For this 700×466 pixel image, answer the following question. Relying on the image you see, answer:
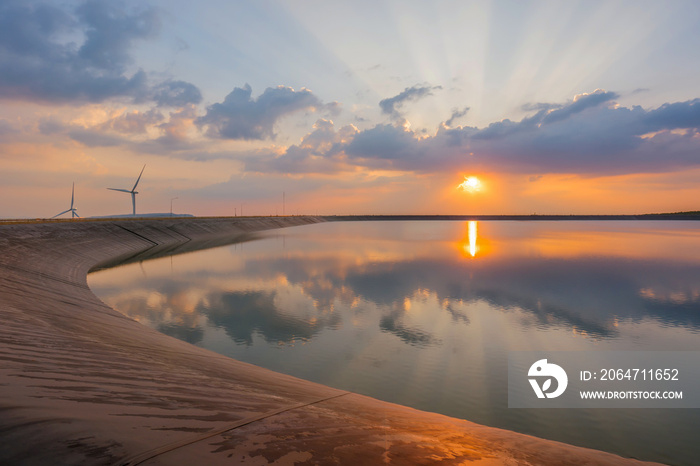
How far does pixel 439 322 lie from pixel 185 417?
1707 cm

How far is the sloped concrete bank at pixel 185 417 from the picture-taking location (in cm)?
503

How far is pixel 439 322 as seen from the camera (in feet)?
69.3

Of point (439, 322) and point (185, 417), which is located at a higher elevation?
point (185, 417)

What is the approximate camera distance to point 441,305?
25594mm

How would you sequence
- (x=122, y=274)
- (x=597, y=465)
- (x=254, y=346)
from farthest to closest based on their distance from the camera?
(x=122, y=274) < (x=254, y=346) < (x=597, y=465)

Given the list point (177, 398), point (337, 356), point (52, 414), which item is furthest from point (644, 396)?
point (52, 414)

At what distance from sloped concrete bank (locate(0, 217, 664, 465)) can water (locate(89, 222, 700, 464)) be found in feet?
7.63

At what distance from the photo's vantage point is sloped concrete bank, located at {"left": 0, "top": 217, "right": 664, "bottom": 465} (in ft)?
16.5

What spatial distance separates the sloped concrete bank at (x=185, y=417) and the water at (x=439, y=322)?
2.33 m

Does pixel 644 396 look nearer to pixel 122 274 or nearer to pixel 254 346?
pixel 254 346

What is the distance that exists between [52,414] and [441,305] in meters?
23.2

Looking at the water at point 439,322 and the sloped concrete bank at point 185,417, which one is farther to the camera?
the water at point 439,322

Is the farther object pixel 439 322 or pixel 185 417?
pixel 439 322

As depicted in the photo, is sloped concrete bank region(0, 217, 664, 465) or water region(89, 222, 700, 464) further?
water region(89, 222, 700, 464)
